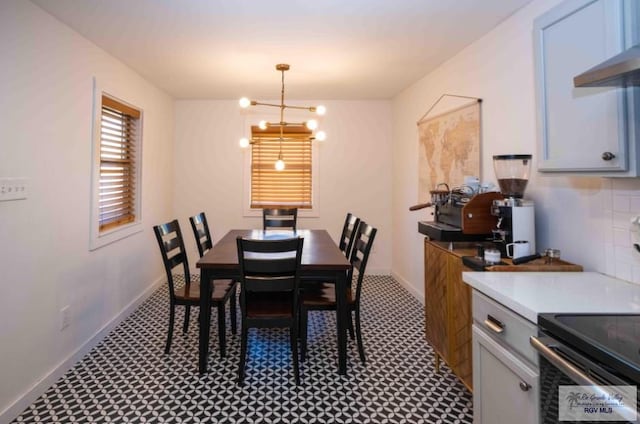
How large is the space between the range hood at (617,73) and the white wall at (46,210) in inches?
111

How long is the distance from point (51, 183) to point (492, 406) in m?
2.88

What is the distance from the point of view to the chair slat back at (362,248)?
8.11ft

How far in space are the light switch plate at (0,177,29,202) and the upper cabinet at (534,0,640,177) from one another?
9.28ft

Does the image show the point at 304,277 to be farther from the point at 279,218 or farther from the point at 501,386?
the point at 279,218

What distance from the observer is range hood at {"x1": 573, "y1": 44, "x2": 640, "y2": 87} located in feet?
3.51

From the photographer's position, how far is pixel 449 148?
3.10 metres

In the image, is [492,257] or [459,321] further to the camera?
[459,321]

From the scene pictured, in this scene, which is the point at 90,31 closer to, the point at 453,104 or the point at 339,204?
the point at 453,104

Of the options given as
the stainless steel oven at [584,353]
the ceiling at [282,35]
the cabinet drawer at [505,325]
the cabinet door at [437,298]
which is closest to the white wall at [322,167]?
the ceiling at [282,35]

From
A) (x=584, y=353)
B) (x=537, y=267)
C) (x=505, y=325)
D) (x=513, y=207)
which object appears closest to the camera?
(x=584, y=353)

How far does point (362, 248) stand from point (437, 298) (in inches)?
26.3

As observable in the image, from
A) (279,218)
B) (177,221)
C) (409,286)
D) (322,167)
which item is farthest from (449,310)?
(322,167)

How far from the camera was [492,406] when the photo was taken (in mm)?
1449

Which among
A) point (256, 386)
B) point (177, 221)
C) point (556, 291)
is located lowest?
point (256, 386)
